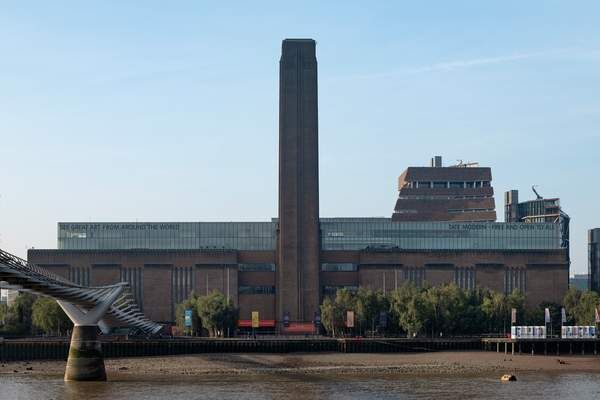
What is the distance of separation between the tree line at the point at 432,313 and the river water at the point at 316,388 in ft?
188

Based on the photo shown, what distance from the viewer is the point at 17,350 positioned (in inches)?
6275

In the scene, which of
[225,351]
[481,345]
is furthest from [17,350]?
[481,345]

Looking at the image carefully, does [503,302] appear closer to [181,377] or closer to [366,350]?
[366,350]

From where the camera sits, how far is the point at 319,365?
483ft

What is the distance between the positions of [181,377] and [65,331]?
64872 mm

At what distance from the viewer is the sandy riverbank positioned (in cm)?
13675

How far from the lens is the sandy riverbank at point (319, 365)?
137m

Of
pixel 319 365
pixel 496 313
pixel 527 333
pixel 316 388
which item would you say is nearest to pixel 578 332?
pixel 527 333

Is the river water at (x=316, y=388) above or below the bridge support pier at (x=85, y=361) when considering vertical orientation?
below

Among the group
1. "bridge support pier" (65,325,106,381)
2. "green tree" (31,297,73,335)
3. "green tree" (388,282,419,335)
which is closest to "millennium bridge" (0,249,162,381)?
"bridge support pier" (65,325,106,381)

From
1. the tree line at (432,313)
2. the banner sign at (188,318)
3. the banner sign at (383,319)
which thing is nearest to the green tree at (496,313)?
the tree line at (432,313)

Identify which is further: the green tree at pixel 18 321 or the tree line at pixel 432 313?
the green tree at pixel 18 321

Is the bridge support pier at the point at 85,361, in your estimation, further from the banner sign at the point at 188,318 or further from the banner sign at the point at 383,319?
the banner sign at the point at 383,319

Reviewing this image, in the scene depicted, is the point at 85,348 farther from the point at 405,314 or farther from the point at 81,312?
the point at 405,314
